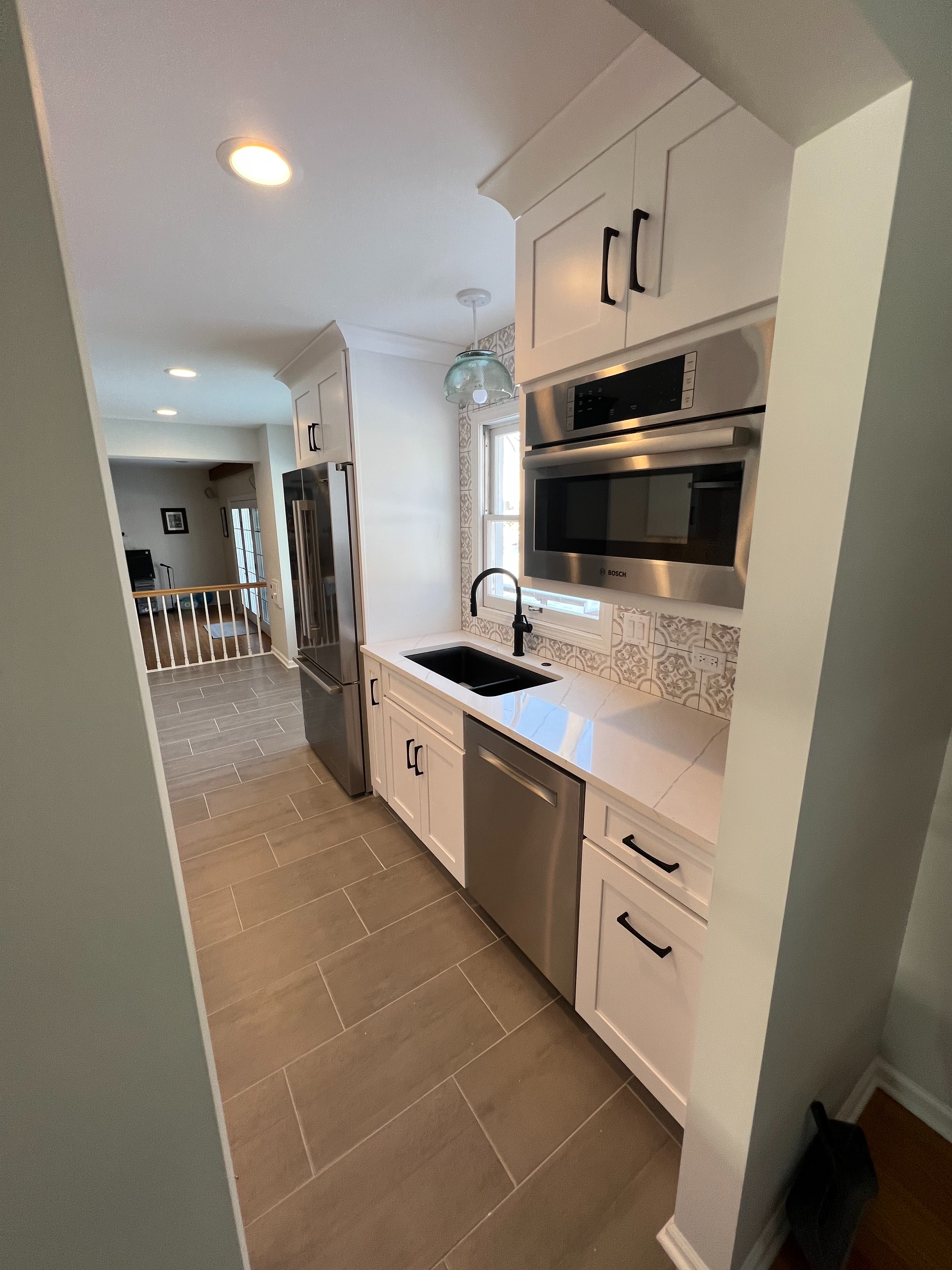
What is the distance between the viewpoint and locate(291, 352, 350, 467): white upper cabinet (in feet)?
7.95

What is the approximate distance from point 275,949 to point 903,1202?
191cm

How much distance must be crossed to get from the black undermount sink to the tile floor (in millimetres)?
852

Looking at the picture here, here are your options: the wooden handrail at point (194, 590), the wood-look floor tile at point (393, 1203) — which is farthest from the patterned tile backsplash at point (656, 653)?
the wooden handrail at point (194, 590)

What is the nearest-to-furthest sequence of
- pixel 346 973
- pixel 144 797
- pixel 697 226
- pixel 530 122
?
pixel 144 797 < pixel 697 226 < pixel 530 122 < pixel 346 973

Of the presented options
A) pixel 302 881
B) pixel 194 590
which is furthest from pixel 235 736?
pixel 194 590

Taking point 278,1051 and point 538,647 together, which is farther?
point 538,647

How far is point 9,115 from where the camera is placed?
0.32 metres

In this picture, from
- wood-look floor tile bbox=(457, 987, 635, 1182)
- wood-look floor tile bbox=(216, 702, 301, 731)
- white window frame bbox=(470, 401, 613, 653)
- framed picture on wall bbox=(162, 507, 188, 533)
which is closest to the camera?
wood-look floor tile bbox=(457, 987, 635, 1182)

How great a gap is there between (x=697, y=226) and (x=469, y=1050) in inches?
86.2

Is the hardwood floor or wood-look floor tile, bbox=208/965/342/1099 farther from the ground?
wood-look floor tile, bbox=208/965/342/1099

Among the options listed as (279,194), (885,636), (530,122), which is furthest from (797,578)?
(279,194)

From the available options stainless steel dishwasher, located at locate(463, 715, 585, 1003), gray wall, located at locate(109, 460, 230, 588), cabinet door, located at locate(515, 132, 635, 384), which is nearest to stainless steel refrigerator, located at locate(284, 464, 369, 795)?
stainless steel dishwasher, located at locate(463, 715, 585, 1003)

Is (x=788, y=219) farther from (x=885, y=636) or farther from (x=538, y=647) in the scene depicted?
(x=538, y=647)

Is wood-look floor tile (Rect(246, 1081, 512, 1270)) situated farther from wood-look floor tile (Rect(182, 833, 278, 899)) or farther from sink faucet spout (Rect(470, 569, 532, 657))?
sink faucet spout (Rect(470, 569, 532, 657))
